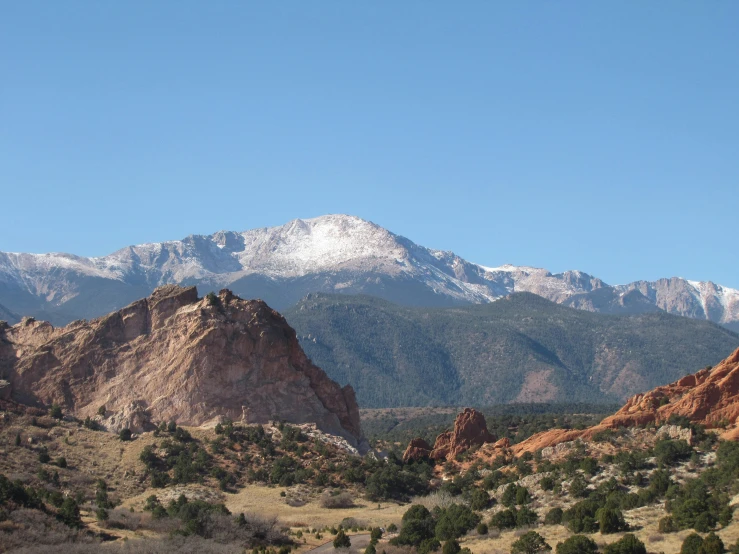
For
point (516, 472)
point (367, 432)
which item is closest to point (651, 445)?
point (516, 472)

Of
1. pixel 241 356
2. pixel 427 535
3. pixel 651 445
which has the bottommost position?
pixel 427 535

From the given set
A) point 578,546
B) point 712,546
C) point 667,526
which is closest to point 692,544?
point 712,546

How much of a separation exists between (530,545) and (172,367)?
4566cm

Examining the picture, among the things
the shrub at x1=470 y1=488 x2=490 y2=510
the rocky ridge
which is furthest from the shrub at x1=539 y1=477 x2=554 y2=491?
the rocky ridge

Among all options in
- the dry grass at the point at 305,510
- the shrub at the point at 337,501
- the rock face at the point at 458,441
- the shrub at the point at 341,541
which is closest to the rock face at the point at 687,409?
the rock face at the point at 458,441

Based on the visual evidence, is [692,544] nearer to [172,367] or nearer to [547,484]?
[547,484]

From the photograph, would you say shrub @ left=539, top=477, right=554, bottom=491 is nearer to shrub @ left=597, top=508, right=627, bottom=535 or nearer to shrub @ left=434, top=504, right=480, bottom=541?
shrub @ left=434, top=504, right=480, bottom=541

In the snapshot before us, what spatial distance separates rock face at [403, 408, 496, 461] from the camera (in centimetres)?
10438

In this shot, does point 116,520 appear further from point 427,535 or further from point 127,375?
point 127,375

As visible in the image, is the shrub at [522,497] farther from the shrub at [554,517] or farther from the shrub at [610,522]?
the shrub at [610,522]

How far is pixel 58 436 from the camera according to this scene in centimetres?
9019

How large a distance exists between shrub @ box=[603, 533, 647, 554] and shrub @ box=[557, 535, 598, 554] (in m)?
1.02

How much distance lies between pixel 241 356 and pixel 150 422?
33.2ft

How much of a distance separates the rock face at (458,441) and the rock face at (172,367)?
6612 millimetres
